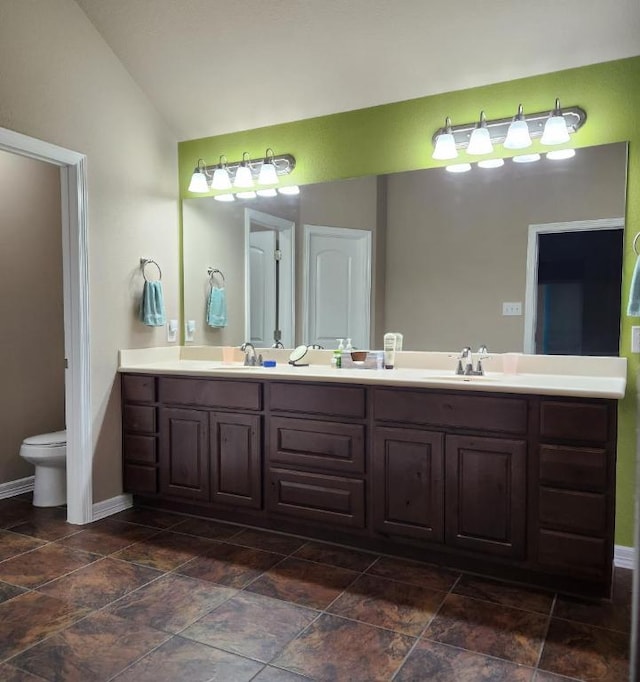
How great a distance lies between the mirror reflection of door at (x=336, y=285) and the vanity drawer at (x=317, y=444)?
63 centimetres

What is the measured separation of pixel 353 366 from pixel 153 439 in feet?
3.73

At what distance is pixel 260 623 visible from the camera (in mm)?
1957

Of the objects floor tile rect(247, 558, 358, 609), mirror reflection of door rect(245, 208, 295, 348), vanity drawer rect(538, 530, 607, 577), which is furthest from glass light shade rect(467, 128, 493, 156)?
floor tile rect(247, 558, 358, 609)

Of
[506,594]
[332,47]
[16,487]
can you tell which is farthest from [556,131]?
[16,487]

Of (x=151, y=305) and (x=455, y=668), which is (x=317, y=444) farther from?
(x=151, y=305)

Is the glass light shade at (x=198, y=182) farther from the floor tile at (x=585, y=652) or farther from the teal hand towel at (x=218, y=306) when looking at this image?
the floor tile at (x=585, y=652)

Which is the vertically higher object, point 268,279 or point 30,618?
point 268,279

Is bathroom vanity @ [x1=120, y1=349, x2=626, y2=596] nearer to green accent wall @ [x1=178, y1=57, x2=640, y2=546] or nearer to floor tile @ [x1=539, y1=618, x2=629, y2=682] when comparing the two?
floor tile @ [x1=539, y1=618, x2=629, y2=682]

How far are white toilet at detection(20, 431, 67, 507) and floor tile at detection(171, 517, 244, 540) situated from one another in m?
0.79

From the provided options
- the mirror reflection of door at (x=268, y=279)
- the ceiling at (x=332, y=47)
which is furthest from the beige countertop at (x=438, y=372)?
the ceiling at (x=332, y=47)

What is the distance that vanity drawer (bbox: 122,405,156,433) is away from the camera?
306 centimetres

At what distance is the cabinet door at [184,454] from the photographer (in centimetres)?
290

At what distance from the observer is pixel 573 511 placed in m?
2.09

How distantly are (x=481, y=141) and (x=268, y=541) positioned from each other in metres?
2.10
